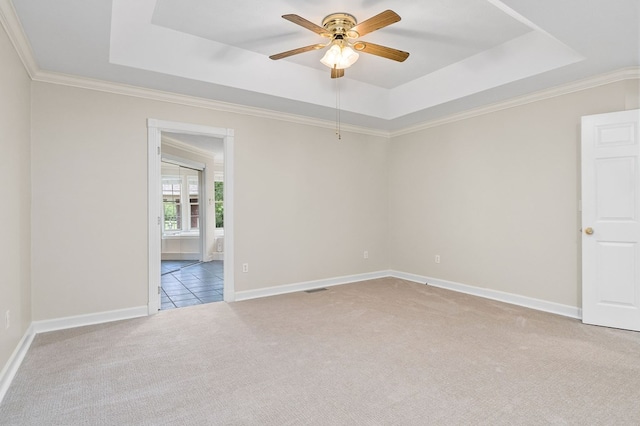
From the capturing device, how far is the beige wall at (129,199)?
3.38 meters

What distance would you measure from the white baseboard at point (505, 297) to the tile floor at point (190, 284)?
2.97 m

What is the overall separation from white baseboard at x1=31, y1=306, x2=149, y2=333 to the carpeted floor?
0.12 meters

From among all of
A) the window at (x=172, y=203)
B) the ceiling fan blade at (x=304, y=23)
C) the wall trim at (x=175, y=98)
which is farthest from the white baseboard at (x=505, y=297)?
the window at (x=172, y=203)

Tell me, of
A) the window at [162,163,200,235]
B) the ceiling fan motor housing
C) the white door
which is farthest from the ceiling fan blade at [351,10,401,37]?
the window at [162,163,200,235]

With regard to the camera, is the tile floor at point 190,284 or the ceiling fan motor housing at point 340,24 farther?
the tile floor at point 190,284

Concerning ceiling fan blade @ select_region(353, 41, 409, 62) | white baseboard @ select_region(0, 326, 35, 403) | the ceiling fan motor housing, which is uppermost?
the ceiling fan motor housing

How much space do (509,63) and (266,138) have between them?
9.46ft

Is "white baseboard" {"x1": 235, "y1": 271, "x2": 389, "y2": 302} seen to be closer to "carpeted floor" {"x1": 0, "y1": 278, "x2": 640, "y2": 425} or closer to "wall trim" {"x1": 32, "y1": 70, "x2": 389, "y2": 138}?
"carpeted floor" {"x1": 0, "y1": 278, "x2": 640, "y2": 425}

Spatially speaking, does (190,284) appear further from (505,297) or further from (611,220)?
(611,220)

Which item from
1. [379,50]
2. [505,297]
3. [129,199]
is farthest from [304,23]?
[505,297]

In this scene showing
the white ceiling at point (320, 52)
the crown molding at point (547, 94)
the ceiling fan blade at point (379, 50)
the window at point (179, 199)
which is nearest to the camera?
the white ceiling at point (320, 52)

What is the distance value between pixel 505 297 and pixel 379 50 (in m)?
3.24

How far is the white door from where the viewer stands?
3262 mm

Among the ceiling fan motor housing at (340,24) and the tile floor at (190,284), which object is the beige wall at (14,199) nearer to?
the tile floor at (190,284)
